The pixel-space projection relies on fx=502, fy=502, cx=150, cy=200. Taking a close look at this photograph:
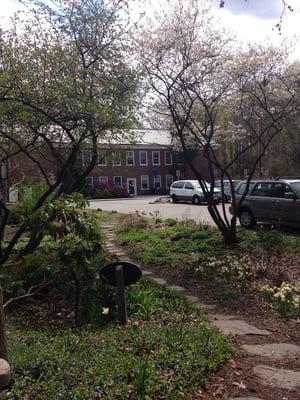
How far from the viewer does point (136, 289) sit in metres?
7.13

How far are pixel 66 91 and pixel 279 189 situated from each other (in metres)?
8.59

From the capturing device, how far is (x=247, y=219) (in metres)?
15.9

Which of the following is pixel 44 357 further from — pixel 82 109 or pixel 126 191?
pixel 126 191

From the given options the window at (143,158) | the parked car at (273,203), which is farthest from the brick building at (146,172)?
the parked car at (273,203)

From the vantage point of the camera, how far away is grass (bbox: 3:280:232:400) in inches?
137

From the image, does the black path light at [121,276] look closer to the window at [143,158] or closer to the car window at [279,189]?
the car window at [279,189]

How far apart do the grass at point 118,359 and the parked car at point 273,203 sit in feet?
29.6

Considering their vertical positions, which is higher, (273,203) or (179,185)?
(179,185)

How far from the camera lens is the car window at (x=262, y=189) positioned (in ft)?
50.9

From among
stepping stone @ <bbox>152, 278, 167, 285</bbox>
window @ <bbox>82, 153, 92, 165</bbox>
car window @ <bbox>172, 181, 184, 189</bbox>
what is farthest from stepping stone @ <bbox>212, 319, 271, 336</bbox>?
car window @ <bbox>172, 181, 184, 189</bbox>

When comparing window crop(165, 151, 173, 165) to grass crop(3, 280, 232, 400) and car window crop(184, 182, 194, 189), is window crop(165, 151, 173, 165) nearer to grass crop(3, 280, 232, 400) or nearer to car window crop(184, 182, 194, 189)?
car window crop(184, 182, 194, 189)

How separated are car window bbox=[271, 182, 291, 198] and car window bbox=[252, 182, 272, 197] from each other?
168 millimetres

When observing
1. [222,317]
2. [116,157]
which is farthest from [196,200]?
[222,317]

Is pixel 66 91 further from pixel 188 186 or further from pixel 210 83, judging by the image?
pixel 188 186
